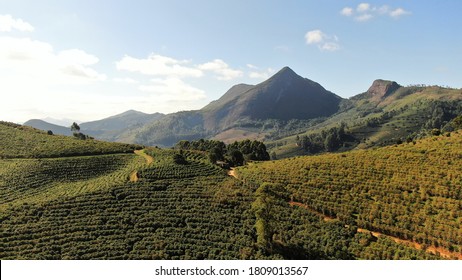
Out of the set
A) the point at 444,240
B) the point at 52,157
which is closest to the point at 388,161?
the point at 444,240

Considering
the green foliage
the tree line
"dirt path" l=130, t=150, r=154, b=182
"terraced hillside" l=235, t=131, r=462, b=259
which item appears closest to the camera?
"terraced hillside" l=235, t=131, r=462, b=259

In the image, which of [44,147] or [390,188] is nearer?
[390,188]

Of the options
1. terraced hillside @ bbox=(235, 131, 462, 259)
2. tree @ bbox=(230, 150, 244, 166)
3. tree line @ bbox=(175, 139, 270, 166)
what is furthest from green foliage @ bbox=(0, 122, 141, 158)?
terraced hillside @ bbox=(235, 131, 462, 259)

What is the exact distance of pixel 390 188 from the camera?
Answer: 57.7m

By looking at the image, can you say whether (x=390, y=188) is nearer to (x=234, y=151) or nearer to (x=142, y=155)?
(x=234, y=151)

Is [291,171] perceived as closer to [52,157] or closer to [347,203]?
[347,203]

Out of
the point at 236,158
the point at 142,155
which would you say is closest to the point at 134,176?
the point at 142,155

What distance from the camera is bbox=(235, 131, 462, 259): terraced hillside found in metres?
46.7

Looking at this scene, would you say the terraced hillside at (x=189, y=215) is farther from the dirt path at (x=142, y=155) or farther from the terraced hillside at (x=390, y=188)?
the dirt path at (x=142, y=155)

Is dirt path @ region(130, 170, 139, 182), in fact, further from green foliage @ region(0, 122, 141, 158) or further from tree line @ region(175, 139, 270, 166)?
green foliage @ region(0, 122, 141, 158)

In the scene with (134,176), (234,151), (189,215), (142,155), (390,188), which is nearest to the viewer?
(189,215)

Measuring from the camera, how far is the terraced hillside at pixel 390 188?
153 feet

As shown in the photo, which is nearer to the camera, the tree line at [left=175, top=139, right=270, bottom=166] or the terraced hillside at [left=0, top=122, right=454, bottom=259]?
the terraced hillside at [left=0, top=122, right=454, bottom=259]

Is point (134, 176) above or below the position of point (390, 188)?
above
